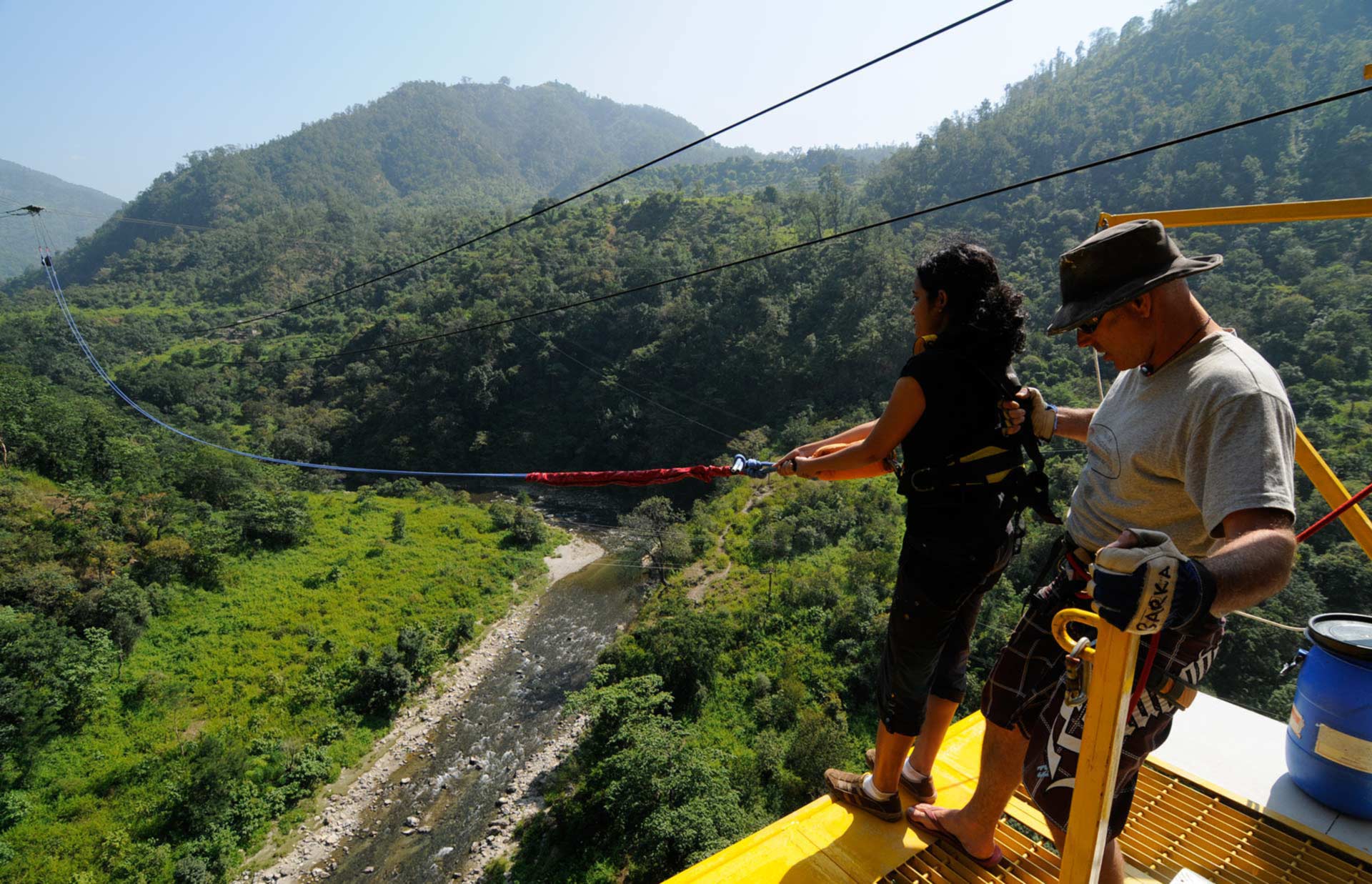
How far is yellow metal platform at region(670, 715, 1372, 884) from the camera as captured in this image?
6.64ft

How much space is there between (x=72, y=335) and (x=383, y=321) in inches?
850

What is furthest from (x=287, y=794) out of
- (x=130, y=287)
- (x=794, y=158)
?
(x=794, y=158)

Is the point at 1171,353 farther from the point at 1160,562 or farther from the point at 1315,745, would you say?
the point at 1315,745

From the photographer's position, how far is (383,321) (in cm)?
4175

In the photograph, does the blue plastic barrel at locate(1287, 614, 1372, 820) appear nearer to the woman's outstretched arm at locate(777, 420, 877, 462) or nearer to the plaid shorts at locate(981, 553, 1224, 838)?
the plaid shorts at locate(981, 553, 1224, 838)

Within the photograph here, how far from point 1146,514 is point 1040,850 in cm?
135

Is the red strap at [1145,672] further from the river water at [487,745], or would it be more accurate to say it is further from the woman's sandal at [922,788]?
the river water at [487,745]

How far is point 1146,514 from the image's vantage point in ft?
4.93

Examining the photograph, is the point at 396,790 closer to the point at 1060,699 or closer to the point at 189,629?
the point at 189,629

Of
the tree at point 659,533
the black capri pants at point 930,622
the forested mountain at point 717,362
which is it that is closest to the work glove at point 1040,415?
the black capri pants at point 930,622

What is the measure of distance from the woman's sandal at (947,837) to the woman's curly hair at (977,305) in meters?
1.55

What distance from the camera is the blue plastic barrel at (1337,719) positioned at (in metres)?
2.12

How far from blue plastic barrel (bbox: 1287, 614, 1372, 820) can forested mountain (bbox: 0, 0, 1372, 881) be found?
5.66 meters

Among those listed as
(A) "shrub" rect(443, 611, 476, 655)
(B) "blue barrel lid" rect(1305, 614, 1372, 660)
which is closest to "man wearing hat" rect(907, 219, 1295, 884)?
(B) "blue barrel lid" rect(1305, 614, 1372, 660)
